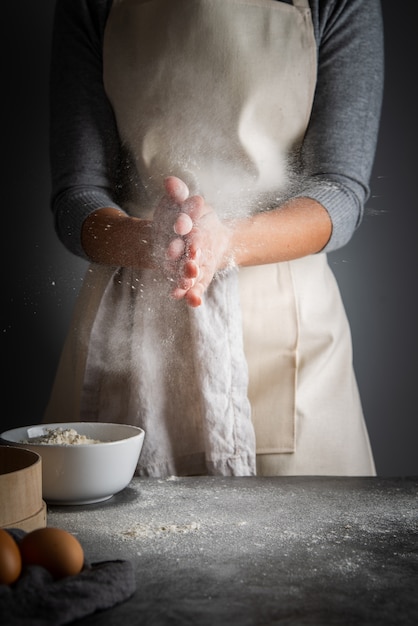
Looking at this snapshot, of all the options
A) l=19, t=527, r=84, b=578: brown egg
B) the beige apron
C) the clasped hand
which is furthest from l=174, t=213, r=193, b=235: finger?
l=19, t=527, r=84, b=578: brown egg

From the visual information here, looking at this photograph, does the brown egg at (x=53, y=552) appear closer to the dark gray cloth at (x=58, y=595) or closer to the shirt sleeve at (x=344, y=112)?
the dark gray cloth at (x=58, y=595)

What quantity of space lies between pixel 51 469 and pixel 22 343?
524 mm

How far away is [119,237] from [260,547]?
22.0 inches

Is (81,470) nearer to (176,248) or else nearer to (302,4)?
(176,248)

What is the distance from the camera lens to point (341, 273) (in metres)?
1.34

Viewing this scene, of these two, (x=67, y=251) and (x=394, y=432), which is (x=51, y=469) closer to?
(x=67, y=251)

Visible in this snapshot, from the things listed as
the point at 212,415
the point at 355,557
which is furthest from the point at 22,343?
the point at 355,557

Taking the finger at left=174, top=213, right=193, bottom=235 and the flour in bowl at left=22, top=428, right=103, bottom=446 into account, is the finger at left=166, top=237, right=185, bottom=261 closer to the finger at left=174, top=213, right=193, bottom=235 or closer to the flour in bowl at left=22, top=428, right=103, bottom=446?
the finger at left=174, top=213, right=193, bottom=235

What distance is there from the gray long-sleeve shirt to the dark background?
10 centimetres

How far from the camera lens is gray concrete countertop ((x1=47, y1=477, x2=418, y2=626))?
20.8 inches

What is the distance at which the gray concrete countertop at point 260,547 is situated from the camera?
0.53 meters

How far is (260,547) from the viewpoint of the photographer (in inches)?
26.3

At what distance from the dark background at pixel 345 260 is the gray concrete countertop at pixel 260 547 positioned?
1.42ft

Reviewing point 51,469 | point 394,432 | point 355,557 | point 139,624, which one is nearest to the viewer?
point 139,624
